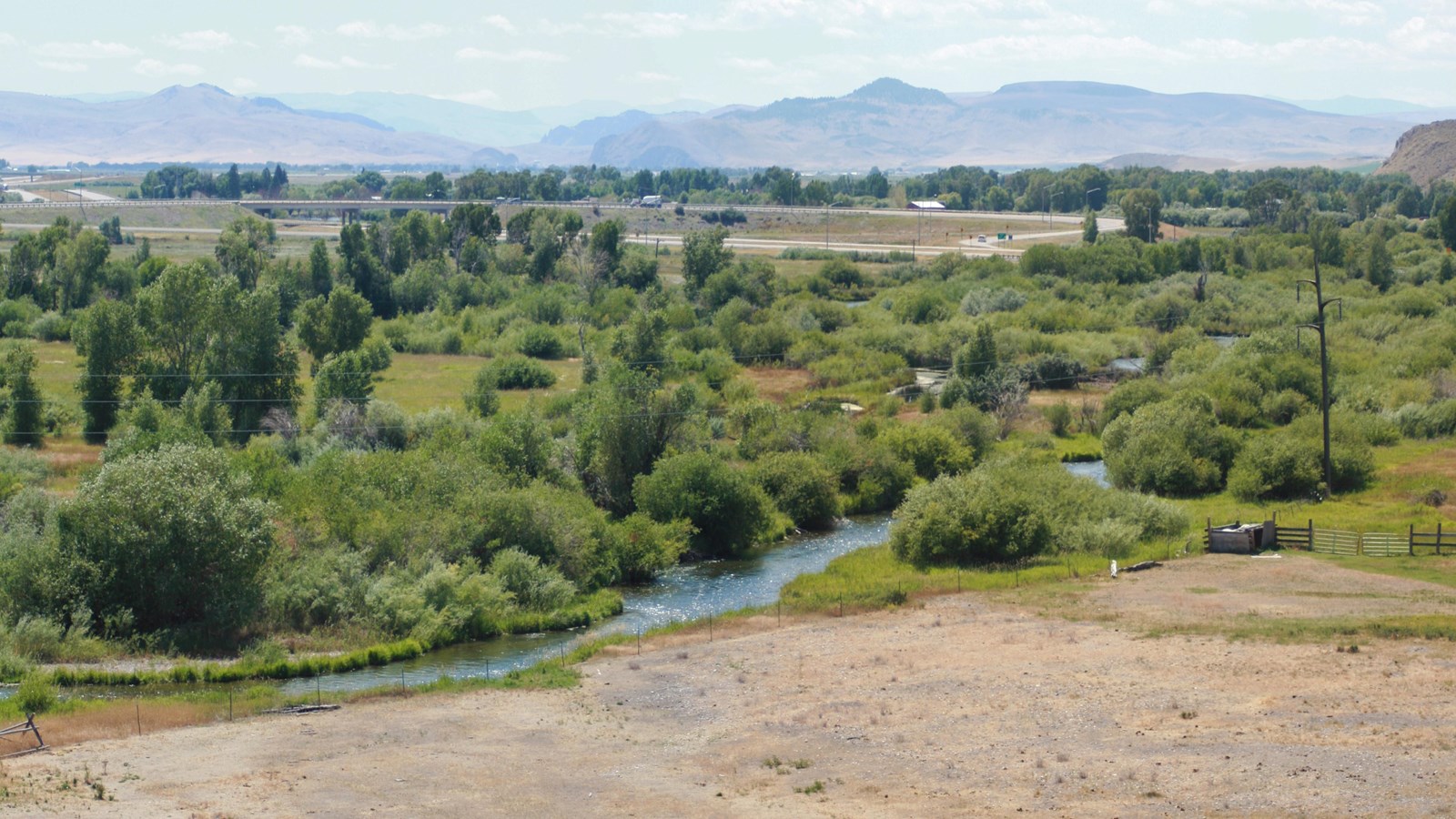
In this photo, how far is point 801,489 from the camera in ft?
178

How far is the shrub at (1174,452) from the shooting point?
182ft

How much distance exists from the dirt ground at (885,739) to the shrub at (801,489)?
52.5 feet

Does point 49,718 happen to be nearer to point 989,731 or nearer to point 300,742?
point 300,742

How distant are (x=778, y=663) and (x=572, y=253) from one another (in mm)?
86657

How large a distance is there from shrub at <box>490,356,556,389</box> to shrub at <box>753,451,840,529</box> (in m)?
23.9

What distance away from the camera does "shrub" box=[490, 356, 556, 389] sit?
75750 mm

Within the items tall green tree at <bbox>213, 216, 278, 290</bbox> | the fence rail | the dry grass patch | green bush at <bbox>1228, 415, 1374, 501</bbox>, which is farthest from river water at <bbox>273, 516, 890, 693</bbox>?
tall green tree at <bbox>213, 216, 278, 290</bbox>

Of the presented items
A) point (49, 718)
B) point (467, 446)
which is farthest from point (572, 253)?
point (49, 718)

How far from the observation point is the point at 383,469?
48.8 meters

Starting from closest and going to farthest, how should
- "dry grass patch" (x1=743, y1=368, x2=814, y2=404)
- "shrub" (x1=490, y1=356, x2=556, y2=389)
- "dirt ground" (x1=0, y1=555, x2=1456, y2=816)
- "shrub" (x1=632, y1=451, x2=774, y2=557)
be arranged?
"dirt ground" (x1=0, y1=555, x2=1456, y2=816)
"shrub" (x1=632, y1=451, x2=774, y2=557)
"shrub" (x1=490, y1=356, x2=556, y2=389)
"dry grass patch" (x1=743, y1=368, x2=814, y2=404)

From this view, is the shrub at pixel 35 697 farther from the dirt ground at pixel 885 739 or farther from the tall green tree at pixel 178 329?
the tall green tree at pixel 178 329

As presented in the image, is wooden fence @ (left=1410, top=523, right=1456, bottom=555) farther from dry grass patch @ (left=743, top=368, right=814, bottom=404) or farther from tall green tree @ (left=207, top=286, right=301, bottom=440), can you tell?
tall green tree @ (left=207, top=286, right=301, bottom=440)

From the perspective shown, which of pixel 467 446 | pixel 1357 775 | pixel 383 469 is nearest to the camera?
pixel 1357 775

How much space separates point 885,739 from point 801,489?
25.1 metres
